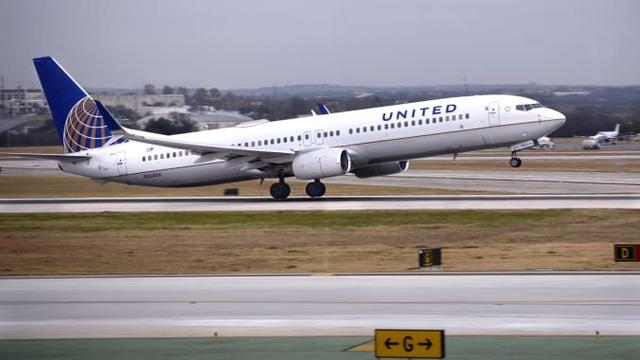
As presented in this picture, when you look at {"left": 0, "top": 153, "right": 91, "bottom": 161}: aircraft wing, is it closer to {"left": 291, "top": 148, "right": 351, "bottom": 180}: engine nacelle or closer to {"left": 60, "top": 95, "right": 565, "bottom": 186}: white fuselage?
{"left": 60, "top": 95, "right": 565, "bottom": 186}: white fuselage

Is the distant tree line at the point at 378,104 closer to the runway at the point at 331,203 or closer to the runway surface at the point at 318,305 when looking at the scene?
the runway at the point at 331,203

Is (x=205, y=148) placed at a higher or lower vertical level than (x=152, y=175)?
higher

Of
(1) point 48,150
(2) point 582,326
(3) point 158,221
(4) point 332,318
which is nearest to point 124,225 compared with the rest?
(3) point 158,221

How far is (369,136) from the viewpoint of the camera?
154 ft

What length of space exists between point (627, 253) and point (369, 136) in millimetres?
21523

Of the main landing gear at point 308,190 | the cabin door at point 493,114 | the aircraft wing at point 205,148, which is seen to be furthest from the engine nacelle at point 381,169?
the cabin door at point 493,114

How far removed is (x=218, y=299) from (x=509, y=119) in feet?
90.6

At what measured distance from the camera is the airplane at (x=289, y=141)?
4647 centimetres

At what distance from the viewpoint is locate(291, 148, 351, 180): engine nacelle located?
4619 cm

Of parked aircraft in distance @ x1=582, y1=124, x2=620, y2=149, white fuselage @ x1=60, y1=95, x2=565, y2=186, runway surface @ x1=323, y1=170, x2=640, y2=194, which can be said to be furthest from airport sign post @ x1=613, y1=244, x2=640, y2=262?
parked aircraft in distance @ x1=582, y1=124, x2=620, y2=149

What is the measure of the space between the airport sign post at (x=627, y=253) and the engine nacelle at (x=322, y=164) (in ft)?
68.3

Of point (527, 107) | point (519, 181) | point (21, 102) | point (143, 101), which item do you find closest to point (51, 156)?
point (21, 102)

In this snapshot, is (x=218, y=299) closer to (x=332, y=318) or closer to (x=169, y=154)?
(x=332, y=318)

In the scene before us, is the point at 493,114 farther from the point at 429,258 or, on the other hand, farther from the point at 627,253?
the point at 429,258
